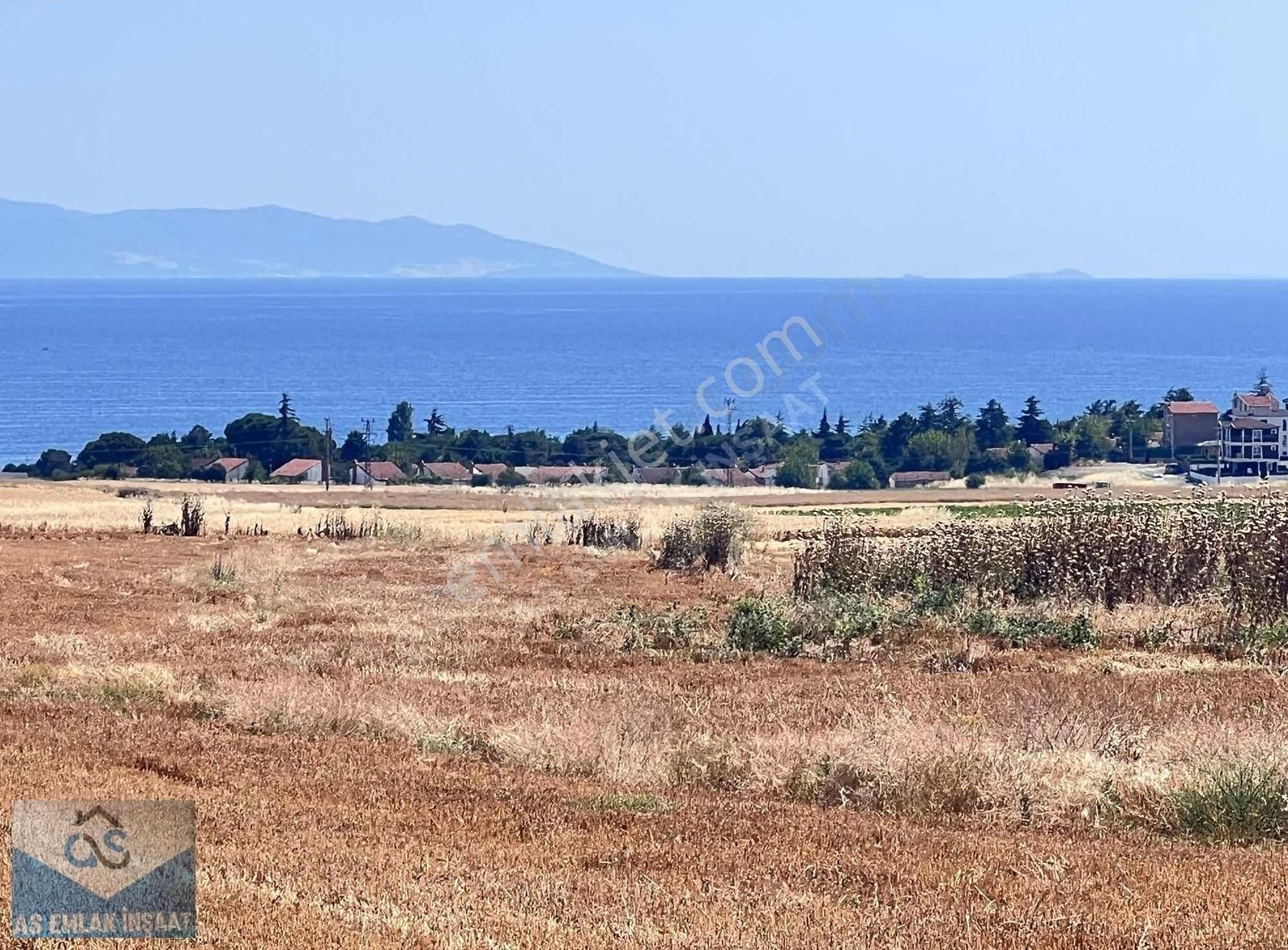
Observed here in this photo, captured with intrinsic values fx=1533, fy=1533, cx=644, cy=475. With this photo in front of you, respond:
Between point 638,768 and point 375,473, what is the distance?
219ft

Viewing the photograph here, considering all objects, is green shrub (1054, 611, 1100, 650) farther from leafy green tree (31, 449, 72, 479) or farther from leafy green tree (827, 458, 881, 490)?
leafy green tree (31, 449, 72, 479)

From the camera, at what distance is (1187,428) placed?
8381 cm

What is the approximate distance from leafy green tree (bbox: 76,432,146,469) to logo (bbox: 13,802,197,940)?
239 ft

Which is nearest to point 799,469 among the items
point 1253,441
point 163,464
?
point 1253,441

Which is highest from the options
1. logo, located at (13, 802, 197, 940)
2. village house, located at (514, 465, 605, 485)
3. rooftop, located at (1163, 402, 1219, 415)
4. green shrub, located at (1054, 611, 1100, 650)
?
rooftop, located at (1163, 402, 1219, 415)

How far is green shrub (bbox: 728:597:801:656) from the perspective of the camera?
653 inches

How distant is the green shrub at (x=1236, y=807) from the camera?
870cm

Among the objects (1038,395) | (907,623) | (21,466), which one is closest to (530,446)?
(21,466)

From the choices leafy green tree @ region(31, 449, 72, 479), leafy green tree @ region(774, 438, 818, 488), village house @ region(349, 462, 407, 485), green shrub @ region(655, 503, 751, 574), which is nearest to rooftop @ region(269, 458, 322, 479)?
village house @ region(349, 462, 407, 485)

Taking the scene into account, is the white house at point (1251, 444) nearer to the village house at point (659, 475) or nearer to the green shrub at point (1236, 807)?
the village house at point (659, 475)

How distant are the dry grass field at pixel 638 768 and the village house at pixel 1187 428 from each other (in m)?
67.9

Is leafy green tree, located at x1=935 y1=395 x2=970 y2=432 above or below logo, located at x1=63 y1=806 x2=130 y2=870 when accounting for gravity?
above

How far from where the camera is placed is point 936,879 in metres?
7.23

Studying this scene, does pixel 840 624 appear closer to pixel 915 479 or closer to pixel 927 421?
pixel 915 479
